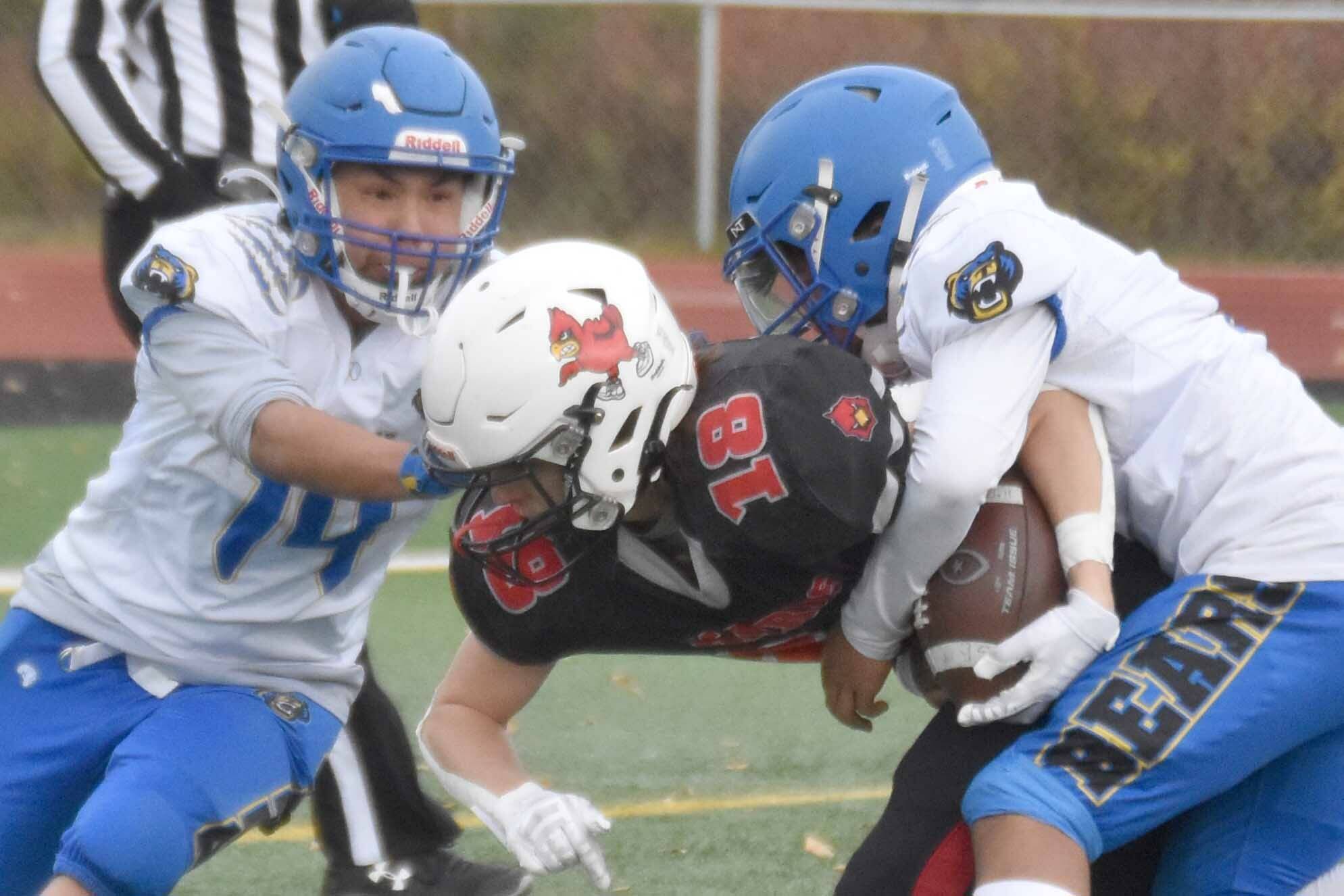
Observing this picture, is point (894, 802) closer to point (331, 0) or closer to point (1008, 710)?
point (1008, 710)

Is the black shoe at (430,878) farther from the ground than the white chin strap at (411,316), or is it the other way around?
the white chin strap at (411,316)

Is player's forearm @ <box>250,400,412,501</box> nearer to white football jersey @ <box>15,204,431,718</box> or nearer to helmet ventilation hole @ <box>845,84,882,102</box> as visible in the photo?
white football jersey @ <box>15,204,431,718</box>

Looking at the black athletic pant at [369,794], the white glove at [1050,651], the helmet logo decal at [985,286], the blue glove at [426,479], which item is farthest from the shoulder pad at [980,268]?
the black athletic pant at [369,794]

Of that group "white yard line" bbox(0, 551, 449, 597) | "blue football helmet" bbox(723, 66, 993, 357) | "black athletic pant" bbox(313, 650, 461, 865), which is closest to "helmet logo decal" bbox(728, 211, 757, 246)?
"blue football helmet" bbox(723, 66, 993, 357)

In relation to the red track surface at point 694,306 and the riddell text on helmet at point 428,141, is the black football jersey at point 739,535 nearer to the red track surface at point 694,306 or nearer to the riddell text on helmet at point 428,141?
the riddell text on helmet at point 428,141

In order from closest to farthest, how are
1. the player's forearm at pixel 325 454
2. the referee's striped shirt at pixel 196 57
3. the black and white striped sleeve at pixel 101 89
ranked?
the player's forearm at pixel 325 454 → the black and white striped sleeve at pixel 101 89 → the referee's striped shirt at pixel 196 57

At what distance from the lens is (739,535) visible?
236cm

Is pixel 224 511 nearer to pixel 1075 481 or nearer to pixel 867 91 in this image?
pixel 867 91

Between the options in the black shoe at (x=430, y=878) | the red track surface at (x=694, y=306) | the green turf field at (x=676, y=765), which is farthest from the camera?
the red track surface at (x=694, y=306)

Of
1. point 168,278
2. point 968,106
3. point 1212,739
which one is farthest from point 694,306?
point 1212,739

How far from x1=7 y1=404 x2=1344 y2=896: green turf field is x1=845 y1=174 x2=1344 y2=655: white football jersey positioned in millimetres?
1227

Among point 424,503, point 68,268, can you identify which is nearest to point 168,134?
point 424,503

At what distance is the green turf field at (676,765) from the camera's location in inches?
142

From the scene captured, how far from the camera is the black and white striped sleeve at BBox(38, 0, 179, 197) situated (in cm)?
387
